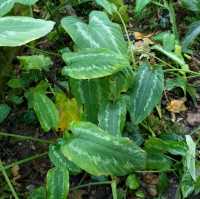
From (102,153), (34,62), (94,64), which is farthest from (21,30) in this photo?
(34,62)

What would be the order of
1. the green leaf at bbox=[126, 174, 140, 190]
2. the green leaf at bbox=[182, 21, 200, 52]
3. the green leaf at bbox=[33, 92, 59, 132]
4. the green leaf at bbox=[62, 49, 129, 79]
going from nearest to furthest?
the green leaf at bbox=[62, 49, 129, 79]
the green leaf at bbox=[33, 92, 59, 132]
the green leaf at bbox=[126, 174, 140, 190]
the green leaf at bbox=[182, 21, 200, 52]

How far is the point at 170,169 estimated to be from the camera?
4.23 ft

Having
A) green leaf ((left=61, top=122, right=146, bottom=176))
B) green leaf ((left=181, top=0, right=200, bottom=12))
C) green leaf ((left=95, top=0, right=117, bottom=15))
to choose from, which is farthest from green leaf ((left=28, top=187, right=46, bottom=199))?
green leaf ((left=181, top=0, right=200, bottom=12))

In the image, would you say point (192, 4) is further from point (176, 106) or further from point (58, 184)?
point (58, 184)

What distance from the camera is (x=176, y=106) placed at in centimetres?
155

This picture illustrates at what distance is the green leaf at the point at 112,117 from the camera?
1.20 meters

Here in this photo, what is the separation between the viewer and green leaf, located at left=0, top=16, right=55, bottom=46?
0.98m

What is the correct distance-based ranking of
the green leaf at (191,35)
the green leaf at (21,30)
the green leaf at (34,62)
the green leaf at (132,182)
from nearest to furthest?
the green leaf at (21,30)
the green leaf at (132,182)
the green leaf at (34,62)
the green leaf at (191,35)

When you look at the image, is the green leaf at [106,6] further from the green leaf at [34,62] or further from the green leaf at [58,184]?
the green leaf at [58,184]

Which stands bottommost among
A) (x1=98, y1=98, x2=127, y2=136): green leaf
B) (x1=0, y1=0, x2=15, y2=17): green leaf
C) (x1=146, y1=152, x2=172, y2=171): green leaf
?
(x1=146, y1=152, x2=172, y2=171): green leaf

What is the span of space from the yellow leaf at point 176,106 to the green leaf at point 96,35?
38 cm

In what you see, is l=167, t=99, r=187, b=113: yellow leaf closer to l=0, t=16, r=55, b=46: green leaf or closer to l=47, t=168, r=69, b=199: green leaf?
l=47, t=168, r=69, b=199: green leaf

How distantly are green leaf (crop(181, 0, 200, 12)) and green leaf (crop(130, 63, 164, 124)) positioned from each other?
563mm

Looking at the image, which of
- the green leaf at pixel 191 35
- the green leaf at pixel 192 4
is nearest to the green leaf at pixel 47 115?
the green leaf at pixel 191 35
